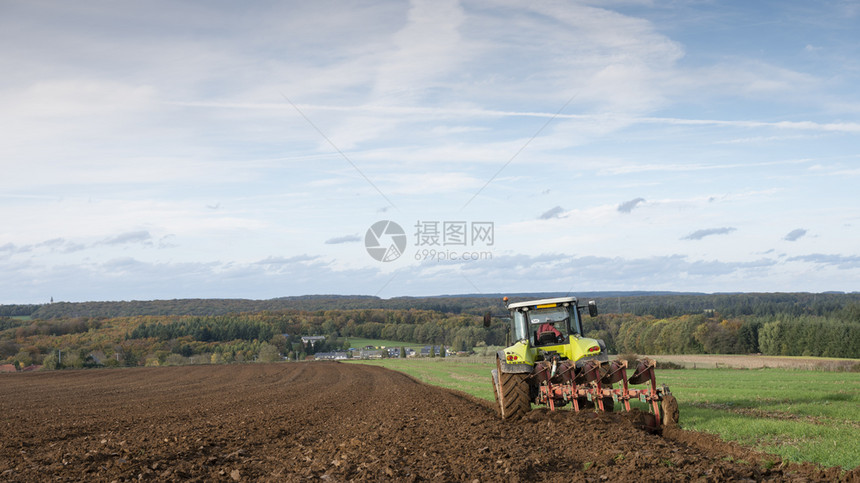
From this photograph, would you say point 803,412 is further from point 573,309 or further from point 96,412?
point 96,412

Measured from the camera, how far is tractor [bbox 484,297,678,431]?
467 inches

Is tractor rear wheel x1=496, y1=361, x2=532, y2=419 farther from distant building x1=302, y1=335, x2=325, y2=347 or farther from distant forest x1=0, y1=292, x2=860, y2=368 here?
distant building x1=302, y1=335, x2=325, y2=347

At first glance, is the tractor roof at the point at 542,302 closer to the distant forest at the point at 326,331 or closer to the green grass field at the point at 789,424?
the green grass field at the point at 789,424

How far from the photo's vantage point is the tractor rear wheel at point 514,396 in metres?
13.4

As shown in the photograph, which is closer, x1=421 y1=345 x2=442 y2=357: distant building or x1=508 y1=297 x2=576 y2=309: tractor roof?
x1=508 y1=297 x2=576 y2=309: tractor roof

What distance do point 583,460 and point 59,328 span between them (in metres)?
90.1

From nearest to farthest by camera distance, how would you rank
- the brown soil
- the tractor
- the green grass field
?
1. the brown soil
2. the green grass field
3. the tractor

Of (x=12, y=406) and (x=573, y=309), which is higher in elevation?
(x=573, y=309)

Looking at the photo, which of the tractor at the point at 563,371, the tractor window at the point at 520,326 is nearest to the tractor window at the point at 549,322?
A: the tractor at the point at 563,371

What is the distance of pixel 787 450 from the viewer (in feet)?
30.0

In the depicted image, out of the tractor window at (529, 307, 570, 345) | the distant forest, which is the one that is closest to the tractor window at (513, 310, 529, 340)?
the tractor window at (529, 307, 570, 345)

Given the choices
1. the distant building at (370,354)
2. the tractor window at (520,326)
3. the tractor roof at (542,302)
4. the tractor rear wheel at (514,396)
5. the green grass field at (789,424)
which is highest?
the tractor roof at (542,302)

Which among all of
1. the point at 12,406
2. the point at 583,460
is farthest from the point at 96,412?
the point at 583,460

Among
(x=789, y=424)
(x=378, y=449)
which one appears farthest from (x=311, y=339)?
(x=789, y=424)
